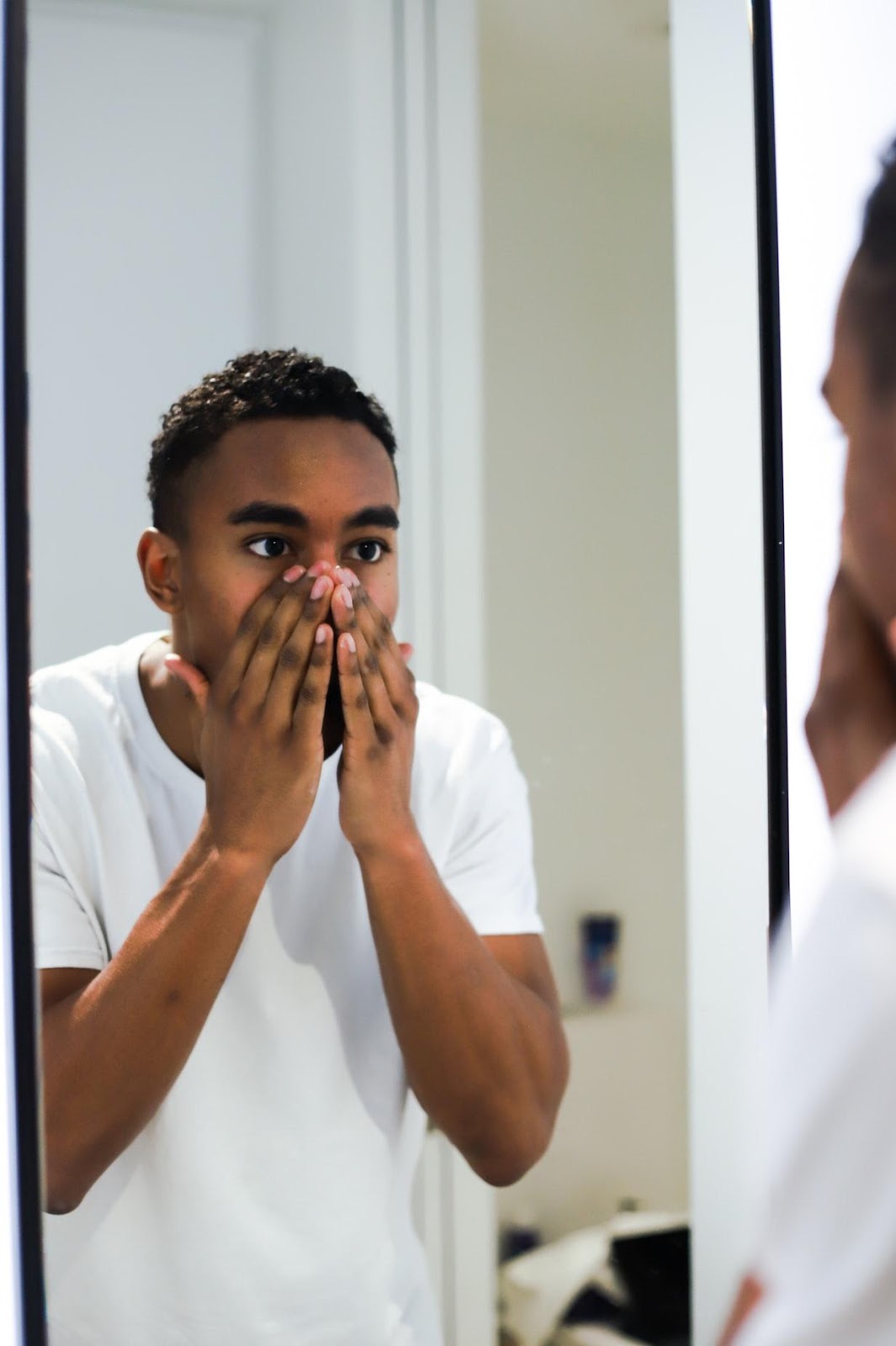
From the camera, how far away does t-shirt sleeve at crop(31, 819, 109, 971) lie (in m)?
0.67

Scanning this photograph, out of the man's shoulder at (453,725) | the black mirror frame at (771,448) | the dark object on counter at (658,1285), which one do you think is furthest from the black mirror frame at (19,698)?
the black mirror frame at (771,448)

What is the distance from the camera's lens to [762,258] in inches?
32.4

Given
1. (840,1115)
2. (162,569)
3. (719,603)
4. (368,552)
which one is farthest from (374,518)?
(840,1115)

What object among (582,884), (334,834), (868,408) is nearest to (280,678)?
(334,834)

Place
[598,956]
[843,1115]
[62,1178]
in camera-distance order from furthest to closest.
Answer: [598,956]
[62,1178]
[843,1115]

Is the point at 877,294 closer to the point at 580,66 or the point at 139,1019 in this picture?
the point at 580,66

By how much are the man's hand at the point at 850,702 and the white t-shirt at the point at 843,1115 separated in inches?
15.0

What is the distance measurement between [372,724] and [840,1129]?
420 millimetres

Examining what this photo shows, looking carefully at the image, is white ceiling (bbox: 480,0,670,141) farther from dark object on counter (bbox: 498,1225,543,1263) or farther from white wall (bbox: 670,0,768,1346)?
dark object on counter (bbox: 498,1225,543,1263)

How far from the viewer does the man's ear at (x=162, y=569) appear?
2.30ft

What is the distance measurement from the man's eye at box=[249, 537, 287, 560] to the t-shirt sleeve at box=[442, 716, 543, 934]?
0.53ft

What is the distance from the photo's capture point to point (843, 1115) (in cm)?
33

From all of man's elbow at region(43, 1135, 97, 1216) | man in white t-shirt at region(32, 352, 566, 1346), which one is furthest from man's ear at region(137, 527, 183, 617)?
man's elbow at region(43, 1135, 97, 1216)

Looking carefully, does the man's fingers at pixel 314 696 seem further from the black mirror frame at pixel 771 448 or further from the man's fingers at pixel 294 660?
the black mirror frame at pixel 771 448
